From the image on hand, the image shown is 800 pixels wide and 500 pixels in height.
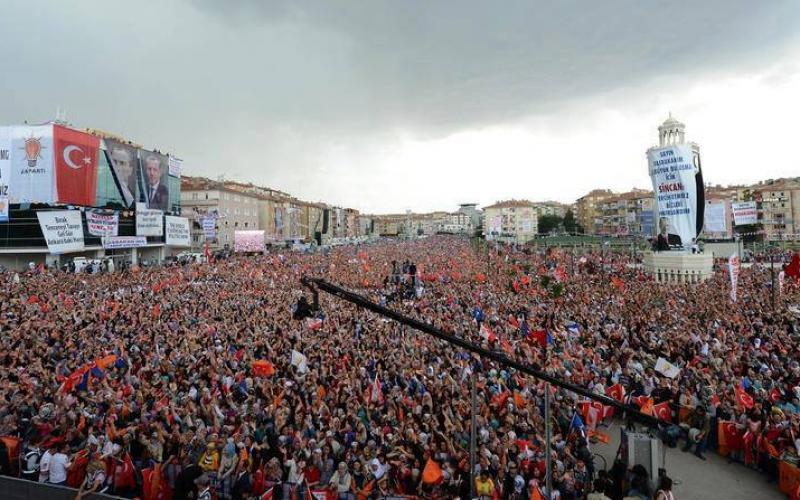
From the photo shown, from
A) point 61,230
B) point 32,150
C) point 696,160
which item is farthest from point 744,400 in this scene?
point 32,150

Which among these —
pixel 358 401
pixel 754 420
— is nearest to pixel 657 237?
pixel 754 420

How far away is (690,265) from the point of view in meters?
28.7

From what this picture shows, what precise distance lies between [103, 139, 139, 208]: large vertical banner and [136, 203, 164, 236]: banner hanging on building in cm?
157

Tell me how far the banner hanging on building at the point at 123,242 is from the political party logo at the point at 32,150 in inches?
341

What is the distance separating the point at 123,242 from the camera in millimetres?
46156

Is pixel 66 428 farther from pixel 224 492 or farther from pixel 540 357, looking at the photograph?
pixel 540 357

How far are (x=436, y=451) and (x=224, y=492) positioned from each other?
3.07 meters

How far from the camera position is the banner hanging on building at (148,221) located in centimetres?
4962

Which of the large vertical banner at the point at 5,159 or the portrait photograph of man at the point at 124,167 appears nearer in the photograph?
the large vertical banner at the point at 5,159

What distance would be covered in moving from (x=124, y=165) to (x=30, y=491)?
167 ft

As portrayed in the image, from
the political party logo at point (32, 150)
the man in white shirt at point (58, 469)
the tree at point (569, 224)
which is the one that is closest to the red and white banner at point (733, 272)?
the man in white shirt at point (58, 469)

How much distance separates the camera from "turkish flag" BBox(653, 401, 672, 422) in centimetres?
936

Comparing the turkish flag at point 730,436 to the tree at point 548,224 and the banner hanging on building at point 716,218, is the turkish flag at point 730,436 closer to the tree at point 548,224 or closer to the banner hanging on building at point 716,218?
the banner hanging on building at point 716,218

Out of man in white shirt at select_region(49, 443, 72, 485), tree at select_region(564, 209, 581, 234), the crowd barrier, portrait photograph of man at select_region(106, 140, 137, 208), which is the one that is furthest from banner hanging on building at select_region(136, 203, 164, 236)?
tree at select_region(564, 209, 581, 234)
